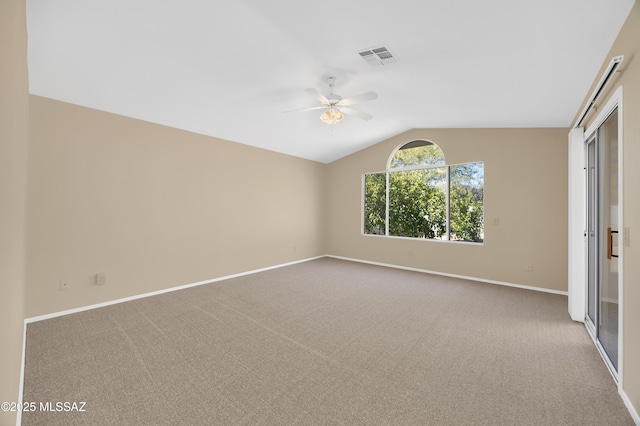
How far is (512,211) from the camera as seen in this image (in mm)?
4680

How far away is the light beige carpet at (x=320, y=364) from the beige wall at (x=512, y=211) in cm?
83

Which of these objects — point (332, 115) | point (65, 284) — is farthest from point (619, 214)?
point (65, 284)

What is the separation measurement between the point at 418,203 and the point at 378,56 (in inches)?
144

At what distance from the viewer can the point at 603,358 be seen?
7.98 feet

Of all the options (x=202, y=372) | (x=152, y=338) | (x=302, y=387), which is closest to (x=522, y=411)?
(x=302, y=387)

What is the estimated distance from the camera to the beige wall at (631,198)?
5.63 ft

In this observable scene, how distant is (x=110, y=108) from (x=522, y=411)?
5015mm

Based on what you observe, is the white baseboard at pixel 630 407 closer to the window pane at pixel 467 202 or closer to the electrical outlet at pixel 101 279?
the window pane at pixel 467 202

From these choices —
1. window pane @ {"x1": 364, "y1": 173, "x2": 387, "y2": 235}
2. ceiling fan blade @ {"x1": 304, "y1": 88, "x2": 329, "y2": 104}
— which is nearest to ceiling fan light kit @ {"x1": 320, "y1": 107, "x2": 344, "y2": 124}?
ceiling fan blade @ {"x1": 304, "y1": 88, "x2": 329, "y2": 104}

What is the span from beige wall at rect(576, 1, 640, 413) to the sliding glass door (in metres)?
0.51

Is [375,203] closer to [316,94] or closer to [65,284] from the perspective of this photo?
[316,94]

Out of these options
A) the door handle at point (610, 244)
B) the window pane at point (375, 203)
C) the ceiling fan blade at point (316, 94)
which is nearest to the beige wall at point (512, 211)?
the window pane at point (375, 203)

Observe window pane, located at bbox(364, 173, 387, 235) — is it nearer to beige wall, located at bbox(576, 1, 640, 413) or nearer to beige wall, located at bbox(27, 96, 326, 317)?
beige wall, located at bbox(27, 96, 326, 317)

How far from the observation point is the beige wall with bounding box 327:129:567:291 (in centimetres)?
432
